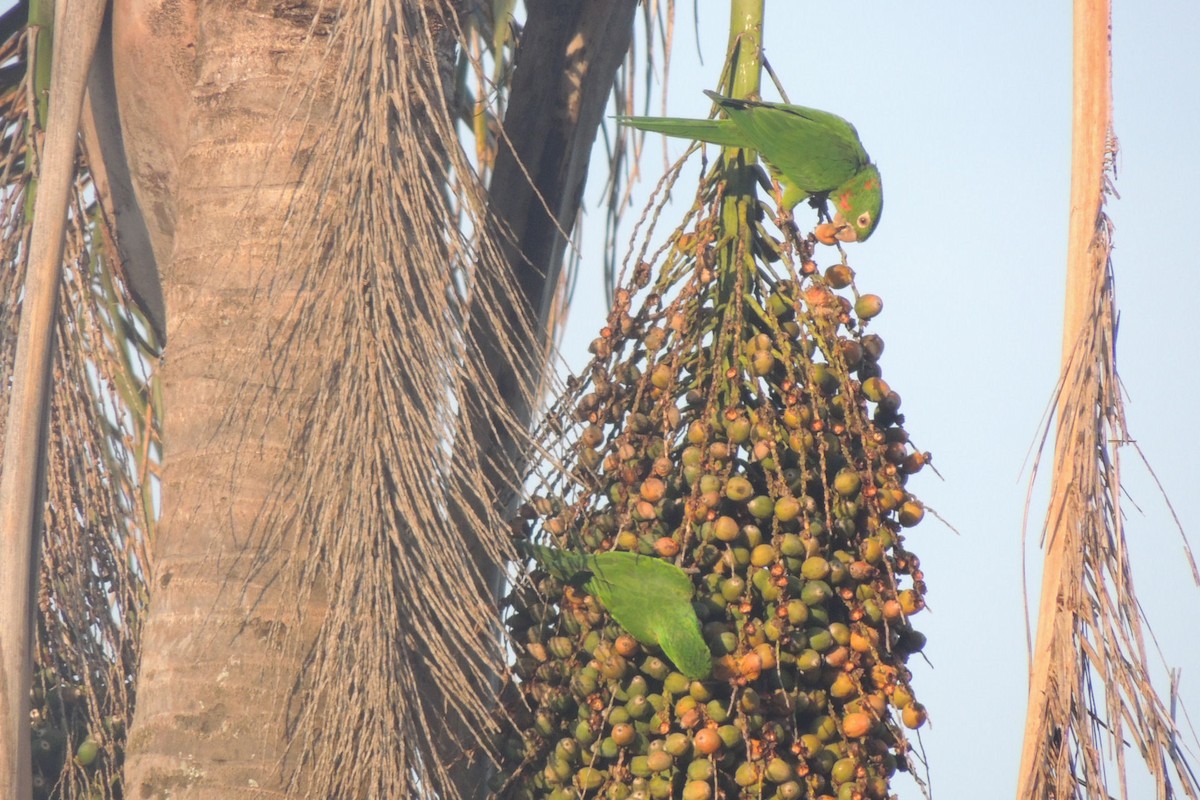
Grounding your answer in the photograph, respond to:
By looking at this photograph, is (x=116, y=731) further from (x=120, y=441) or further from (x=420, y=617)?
(x=420, y=617)

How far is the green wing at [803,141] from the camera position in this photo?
1.44 metres

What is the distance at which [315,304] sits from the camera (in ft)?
4.34

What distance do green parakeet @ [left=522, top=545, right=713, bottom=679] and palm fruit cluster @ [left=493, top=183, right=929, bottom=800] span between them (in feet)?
0.10

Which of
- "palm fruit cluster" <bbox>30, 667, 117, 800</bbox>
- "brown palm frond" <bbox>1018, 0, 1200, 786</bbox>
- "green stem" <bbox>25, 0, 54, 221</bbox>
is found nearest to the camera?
"brown palm frond" <bbox>1018, 0, 1200, 786</bbox>

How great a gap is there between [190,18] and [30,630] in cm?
79

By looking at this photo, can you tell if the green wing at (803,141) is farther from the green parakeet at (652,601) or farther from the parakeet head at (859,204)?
the green parakeet at (652,601)

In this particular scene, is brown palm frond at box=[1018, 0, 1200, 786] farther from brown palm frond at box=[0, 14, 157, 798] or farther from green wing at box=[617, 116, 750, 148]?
brown palm frond at box=[0, 14, 157, 798]

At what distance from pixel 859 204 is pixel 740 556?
0.42 m

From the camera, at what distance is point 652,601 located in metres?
1.33

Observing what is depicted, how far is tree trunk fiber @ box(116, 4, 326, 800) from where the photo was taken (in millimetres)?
1353

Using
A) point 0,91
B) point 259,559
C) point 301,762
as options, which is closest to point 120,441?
point 0,91

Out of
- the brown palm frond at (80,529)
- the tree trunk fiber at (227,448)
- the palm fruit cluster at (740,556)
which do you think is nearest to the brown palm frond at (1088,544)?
the palm fruit cluster at (740,556)

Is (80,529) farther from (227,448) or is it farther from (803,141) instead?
Result: (803,141)

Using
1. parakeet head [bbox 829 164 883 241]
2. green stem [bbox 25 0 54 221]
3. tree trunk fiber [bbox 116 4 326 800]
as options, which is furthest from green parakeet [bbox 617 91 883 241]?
green stem [bbox 25 0 54 221]
